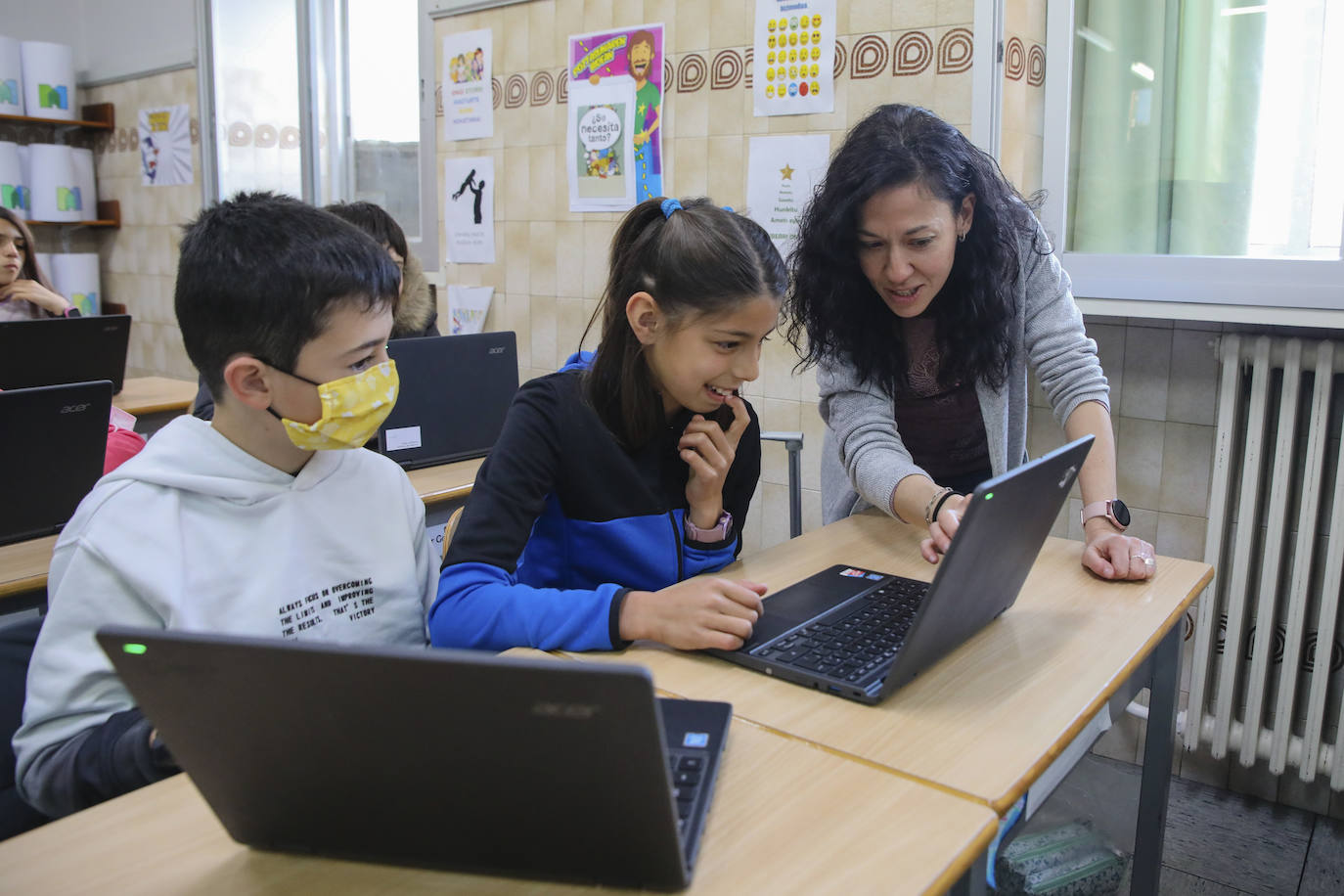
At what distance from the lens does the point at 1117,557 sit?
134 cm

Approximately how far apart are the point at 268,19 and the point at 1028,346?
3627 millimetres

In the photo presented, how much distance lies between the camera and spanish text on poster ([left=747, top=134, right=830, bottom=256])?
252 cm

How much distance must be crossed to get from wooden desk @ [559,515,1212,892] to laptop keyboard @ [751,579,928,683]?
0.11 ft

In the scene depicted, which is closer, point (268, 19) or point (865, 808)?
point (865, 808)

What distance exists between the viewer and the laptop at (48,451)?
162 cm

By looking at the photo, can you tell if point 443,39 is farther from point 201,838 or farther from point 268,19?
point 201,838

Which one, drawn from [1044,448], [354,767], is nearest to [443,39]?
[1044,448]

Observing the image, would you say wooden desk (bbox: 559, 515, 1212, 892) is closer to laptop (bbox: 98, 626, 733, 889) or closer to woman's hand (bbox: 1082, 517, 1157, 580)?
woman's hand (bbox: 1082, 517, 1157, 580)

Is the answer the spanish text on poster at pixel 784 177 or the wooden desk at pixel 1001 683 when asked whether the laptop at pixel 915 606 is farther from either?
the spanish text on poster at pixel 784 177

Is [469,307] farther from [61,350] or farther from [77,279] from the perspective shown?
[77,279]

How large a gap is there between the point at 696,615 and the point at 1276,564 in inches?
63.4

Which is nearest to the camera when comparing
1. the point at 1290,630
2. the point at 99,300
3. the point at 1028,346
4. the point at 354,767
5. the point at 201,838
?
the point at 354,767

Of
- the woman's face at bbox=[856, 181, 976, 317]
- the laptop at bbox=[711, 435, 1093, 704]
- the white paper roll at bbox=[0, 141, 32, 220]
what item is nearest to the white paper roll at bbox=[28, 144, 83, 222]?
the white paper roll at bbox=[0, 141, 32, 220]

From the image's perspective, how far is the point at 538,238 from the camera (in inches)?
125
